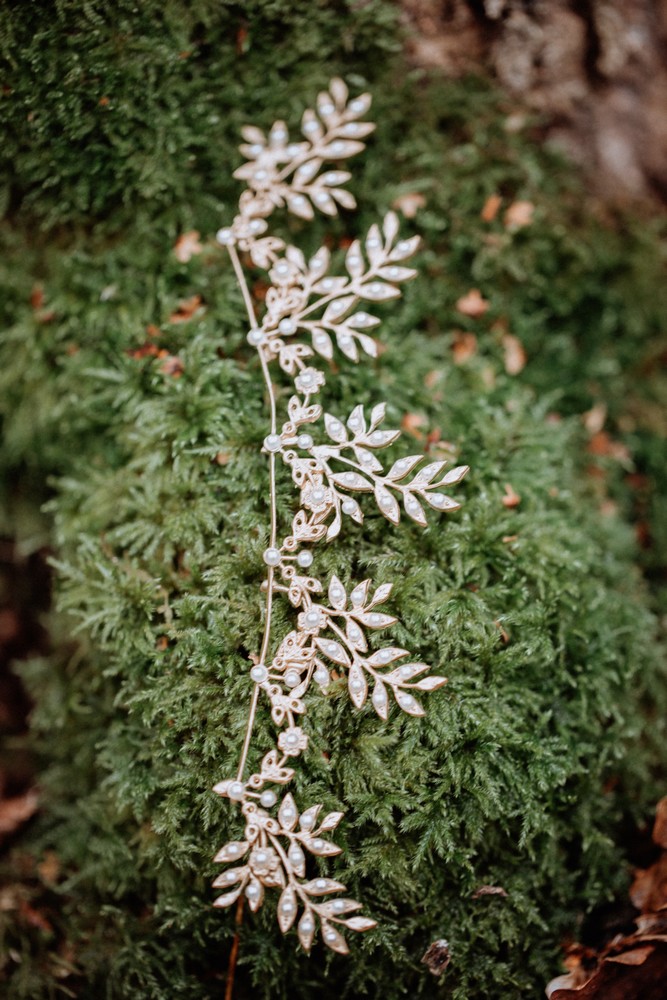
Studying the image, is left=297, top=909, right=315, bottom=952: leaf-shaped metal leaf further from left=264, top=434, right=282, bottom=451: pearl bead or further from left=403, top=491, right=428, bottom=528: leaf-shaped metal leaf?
left=264, top=434, right=282, bottom=451: pearl bead

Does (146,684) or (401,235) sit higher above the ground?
(401,235)

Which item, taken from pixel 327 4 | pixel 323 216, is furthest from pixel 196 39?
pixel 323 216

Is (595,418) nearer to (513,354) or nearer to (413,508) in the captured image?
(513,354)

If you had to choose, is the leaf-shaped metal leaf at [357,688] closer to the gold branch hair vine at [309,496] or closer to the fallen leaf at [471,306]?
the gold branch hair vine at [309,496]

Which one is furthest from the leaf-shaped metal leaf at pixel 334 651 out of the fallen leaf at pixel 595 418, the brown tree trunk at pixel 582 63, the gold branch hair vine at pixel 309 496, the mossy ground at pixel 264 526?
the brown tree trunk at pixel 582 63

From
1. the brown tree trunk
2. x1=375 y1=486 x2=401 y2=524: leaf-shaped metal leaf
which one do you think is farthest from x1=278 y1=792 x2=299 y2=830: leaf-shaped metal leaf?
the brown tree trunk

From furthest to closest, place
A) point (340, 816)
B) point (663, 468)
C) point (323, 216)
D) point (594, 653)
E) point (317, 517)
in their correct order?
1. point (663, 468)
2. point (323, 216)
3. point (594, 653)
4. point (317, 517)
5. point (340, 816)

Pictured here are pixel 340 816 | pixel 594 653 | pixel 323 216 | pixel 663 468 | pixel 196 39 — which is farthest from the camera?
pixel 663 468

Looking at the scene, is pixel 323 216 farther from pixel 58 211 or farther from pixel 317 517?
pixel 317 517
